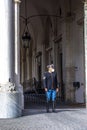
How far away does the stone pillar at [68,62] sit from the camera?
2403 centimetres

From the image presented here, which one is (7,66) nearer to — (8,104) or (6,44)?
(6,44)

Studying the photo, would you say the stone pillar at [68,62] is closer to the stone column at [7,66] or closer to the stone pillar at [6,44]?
the stone column at [7,66]

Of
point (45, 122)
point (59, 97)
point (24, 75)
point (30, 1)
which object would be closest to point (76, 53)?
point (59, 97)

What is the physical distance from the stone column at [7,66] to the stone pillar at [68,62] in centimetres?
999

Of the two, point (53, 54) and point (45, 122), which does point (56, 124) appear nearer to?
point (45, 122)

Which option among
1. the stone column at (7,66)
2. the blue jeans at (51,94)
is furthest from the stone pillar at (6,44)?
the blue jeans at (51,94)

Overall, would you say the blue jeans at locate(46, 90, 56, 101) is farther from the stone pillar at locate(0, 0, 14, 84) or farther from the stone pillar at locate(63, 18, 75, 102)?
the stone pillar at locate(63, 18, 75, 102)

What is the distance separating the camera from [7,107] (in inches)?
539

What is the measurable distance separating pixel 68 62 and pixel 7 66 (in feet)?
34.8

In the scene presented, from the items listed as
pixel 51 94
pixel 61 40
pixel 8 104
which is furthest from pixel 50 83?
pixel 61 40

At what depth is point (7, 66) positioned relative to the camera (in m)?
14.1

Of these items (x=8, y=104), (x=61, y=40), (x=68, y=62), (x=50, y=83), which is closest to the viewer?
(x=8, y=104)

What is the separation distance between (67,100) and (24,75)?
2026 centimetres

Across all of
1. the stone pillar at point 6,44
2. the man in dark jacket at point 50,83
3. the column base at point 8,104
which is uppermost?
the stone pillar at point 6,44
